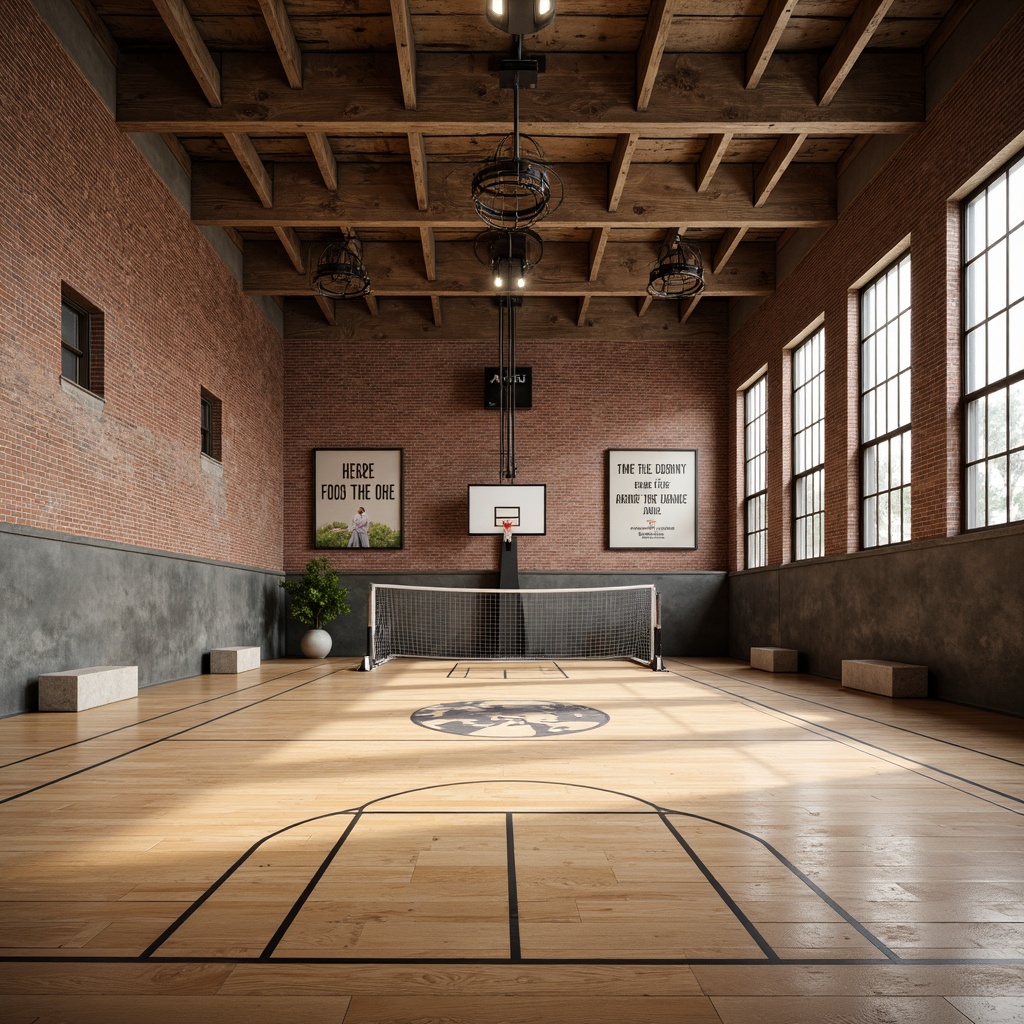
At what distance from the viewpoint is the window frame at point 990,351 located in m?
5.95

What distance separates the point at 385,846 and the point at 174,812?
3.12 feet

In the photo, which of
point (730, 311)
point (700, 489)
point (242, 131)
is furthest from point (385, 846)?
point (730, 311)

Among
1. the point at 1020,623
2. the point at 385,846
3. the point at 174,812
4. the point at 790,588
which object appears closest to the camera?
the point at 385,846

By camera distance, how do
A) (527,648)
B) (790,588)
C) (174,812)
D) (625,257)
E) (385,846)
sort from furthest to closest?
(527,648) → (625,257) → (790,588) → (174,812) → (385,846)

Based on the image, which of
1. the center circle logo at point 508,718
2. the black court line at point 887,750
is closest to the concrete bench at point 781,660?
the black court line at point 887,750

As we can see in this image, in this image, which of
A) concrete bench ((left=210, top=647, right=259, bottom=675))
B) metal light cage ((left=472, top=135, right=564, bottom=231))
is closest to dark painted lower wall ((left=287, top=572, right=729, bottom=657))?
concrete bench ((left=210, top=647, right=259, bottom=675))

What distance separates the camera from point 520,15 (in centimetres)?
501

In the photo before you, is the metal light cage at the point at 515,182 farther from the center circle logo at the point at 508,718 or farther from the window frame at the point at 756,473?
the window frame at the point at 756,473

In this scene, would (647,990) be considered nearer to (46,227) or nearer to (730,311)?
(46,227)

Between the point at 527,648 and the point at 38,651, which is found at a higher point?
the point at 38,651

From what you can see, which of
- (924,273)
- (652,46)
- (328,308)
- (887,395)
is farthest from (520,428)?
(652,46)

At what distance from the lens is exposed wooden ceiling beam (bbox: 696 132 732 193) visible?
785 centimetres

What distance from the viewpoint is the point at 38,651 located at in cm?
593

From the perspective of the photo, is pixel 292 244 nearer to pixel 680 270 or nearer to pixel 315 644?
pixel 680 270
